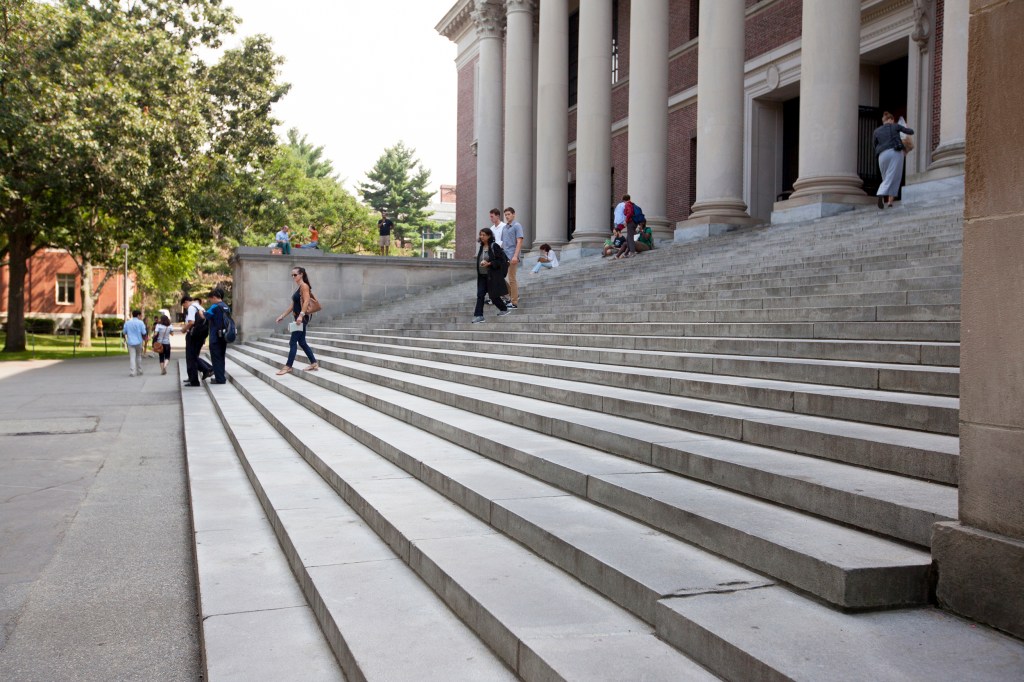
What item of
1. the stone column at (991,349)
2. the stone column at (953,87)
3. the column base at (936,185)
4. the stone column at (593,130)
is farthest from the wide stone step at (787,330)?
the stone column at (593,130)

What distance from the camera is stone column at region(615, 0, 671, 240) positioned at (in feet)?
71.4

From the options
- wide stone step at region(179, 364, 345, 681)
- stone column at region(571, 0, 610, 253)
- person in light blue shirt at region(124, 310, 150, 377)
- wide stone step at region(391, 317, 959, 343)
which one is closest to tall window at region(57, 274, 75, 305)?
person in light blue shirt at region(124, 310, 150, 377)

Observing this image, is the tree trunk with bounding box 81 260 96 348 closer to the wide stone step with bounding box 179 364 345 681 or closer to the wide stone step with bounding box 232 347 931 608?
the wide stone step with bounding box 179 364 345 681

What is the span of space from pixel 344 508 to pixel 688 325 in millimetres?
4699

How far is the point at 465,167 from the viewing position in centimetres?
3981

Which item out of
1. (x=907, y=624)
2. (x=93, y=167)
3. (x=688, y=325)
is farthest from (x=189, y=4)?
(x=907, y=624)

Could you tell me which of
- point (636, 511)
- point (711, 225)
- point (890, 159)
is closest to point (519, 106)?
point (711, 225)

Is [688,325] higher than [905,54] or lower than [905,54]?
lower

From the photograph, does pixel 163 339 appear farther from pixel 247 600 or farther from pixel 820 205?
pixel 247 600

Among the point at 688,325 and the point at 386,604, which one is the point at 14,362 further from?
the point at 386,604

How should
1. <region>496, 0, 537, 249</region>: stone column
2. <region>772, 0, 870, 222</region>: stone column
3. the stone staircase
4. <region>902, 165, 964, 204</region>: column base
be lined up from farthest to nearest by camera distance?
<region>496, 0, 537, 249</region>: stone column → <region>772, 0, 870, 222</region>: stone column → <region>902, 165, 964, 204</region>: column base → the stone staircase

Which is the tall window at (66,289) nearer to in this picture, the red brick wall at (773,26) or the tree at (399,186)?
the tree at (399,186)

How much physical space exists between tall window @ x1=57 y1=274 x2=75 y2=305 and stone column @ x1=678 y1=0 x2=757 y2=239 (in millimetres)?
59448

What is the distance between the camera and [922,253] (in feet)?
30.3
